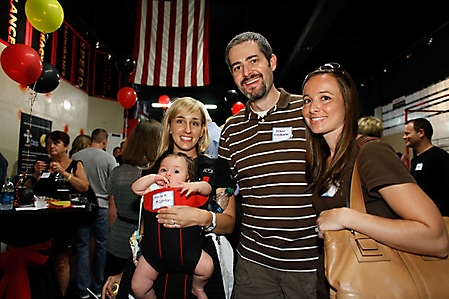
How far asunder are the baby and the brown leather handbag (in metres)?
0.76

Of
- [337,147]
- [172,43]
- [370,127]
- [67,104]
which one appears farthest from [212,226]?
[67,104]

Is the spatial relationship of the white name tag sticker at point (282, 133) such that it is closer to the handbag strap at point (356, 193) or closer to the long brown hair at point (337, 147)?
the long brown hair at point (337, 147)

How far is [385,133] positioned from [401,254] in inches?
382

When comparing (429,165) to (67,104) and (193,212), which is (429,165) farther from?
(67,104)

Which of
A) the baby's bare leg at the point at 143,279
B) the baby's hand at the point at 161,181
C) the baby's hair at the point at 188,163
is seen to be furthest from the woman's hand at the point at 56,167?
the baby's bare leg at the point at 143,279

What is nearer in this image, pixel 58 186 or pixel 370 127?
pixel 370 127

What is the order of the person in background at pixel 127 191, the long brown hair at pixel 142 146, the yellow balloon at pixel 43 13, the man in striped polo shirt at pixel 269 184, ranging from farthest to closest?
the yellow balloon at pixel 43 13, the long brown hair at pixel 142 146, the person in background at pixel 127 191, the man in striped polo shirt at pixel 269 184

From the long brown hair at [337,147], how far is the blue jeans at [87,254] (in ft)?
12.0

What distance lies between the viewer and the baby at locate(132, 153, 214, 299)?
1.68 m

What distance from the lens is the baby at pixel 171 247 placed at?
168 centimetres

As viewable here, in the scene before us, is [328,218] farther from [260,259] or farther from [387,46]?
[387,46]

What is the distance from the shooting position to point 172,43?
5.71 metres

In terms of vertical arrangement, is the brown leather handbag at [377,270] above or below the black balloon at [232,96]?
below

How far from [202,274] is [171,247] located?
221 mm
